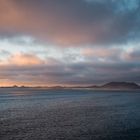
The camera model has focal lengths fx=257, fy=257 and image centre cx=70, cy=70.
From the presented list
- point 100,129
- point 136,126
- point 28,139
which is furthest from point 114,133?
point 28,139

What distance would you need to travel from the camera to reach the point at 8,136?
177 feet

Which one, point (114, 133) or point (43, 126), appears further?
point (43, 126)

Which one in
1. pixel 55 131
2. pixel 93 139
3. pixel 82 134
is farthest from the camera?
pixel 55 131

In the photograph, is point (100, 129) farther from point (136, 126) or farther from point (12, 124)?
point (12, 124)

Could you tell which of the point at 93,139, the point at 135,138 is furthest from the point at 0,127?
the point at 135,138

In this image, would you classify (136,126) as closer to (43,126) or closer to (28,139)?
(43,126)

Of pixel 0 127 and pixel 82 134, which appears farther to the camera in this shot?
pixel 0 127

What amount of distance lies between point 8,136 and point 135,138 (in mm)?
26144

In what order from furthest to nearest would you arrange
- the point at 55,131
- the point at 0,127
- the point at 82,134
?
the point at 0,127 → the point at 55,131 → the point at 82,134

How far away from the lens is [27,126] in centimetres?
6662

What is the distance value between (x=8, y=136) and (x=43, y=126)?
14.0m

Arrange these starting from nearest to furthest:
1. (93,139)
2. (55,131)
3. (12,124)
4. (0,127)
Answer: (93,139)
(55,131)
(0,127)
(12,124)

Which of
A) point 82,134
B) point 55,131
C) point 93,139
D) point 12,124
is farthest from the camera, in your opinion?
point 12,124

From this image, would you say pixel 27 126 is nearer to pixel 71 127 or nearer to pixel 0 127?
pixel 0 127
